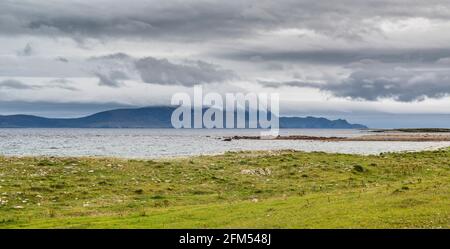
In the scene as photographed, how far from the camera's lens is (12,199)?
38.0 metres

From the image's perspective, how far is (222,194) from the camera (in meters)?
42.2

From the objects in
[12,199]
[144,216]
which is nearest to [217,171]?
[12,199]

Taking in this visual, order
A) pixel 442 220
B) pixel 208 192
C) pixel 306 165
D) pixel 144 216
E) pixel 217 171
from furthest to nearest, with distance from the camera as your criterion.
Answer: pixel 306 165 < pixel 217 171 < pixel 208 192 < pixel 144 216 < pixel 442 220

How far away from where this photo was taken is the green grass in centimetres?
2575

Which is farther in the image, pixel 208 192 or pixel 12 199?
pixel 208 192

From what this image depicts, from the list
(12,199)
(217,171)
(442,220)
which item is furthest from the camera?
(217,171)

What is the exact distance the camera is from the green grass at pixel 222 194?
25.8 metres
